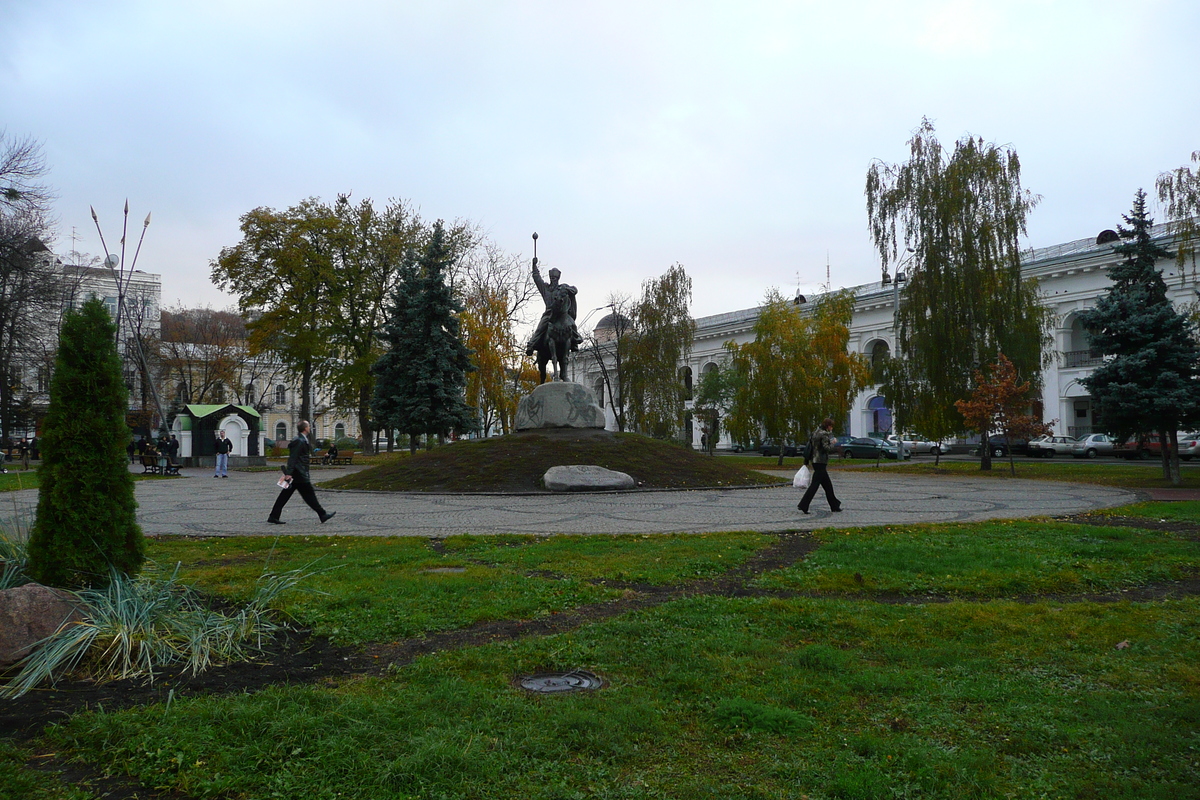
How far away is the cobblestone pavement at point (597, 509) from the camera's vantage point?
11812 mm

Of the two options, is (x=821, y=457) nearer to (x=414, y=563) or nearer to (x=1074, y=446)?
Answer: (x=414, y=563)

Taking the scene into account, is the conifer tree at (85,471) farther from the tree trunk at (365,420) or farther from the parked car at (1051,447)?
the parked car at (1051,447)

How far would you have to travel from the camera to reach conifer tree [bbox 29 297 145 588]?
5.17m

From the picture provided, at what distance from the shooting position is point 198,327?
62.0 metres

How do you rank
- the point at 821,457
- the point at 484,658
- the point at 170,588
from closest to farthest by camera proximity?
the point at 484,658 < the point at 170,588 < the point at 821,457

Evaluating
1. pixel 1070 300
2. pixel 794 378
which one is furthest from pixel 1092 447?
pixel 794 378

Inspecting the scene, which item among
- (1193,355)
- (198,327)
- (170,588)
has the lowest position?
(170,588)

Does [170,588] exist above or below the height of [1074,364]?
below

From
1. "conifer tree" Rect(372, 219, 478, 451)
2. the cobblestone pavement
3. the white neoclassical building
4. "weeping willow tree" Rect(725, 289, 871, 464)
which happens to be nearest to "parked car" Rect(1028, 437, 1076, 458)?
the white neoclassical building

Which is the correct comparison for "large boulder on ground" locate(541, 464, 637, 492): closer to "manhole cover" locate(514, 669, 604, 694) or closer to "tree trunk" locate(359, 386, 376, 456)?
"manhole cover" locate(514, 669, 604, 694)

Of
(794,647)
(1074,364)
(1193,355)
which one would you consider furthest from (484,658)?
(1074,364)

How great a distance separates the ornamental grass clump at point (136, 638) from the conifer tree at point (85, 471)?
21 cm

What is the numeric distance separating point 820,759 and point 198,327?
219ft

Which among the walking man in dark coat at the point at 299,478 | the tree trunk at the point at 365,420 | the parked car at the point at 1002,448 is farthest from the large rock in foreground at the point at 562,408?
the parked car at the point at 1002,448
